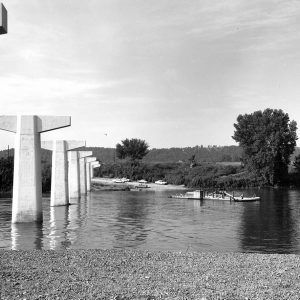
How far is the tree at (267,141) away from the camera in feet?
416

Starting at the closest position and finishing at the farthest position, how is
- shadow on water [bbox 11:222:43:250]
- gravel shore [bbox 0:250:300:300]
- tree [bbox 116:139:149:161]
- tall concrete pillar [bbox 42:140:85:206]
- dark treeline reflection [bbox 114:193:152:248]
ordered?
gravel shore [bbox 0:250:300:300] < shadow on water [bbox 11:222:43:250] < dark treeline reflection [bbox 114:193:152:248] < tall concrete pillar [bbox 42:140:85:206] < tree [bbox 116:139:149:161]

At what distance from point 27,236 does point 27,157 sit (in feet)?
30.3

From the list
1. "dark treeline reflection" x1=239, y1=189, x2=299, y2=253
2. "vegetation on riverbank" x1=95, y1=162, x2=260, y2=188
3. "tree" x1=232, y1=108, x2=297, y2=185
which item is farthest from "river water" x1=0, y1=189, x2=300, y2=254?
"vegetation on riverbank" x1=95, y1=162, x2=260, y2=188

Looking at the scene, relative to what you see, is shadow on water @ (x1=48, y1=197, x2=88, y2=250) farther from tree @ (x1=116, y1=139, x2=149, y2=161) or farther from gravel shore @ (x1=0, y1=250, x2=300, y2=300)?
tree @ (x1=116, y1=139, x2=149, y2=161)

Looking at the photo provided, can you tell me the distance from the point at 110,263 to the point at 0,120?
92.6 ft

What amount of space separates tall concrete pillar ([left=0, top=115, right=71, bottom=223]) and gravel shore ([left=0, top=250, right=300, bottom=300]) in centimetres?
2193

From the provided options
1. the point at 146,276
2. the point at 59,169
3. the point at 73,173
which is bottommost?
the point at 146,276

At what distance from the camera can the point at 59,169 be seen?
65.8 metres

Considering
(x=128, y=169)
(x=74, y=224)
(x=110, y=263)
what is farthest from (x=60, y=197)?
(x=128, y=169)

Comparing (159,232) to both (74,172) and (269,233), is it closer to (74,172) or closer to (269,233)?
(269,233)

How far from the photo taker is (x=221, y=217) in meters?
53.2

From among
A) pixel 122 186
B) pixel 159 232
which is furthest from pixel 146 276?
pixel 122 186

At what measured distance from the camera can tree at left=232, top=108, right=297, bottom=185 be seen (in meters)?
127

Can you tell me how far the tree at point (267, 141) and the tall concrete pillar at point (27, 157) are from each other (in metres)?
91.3
